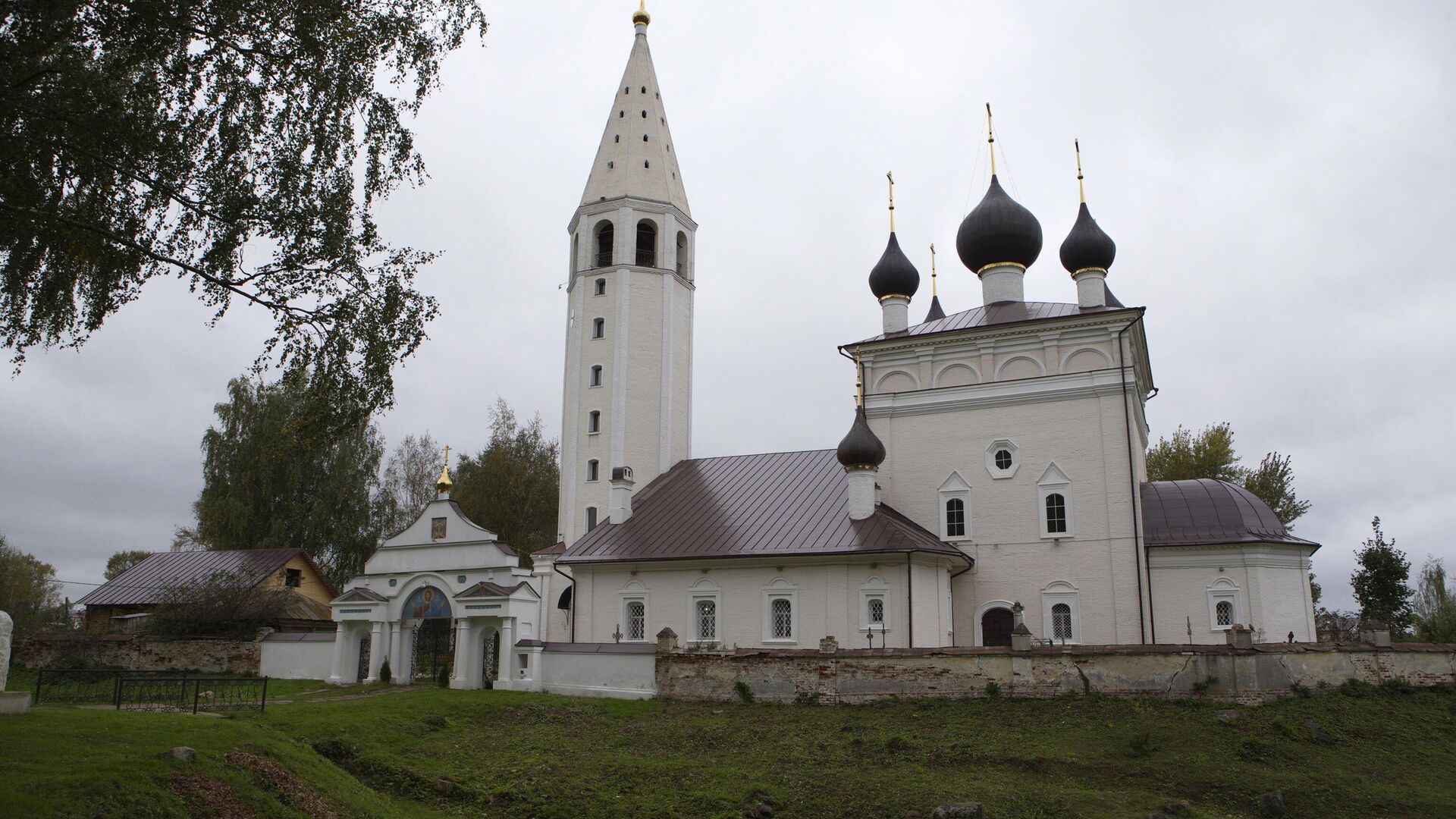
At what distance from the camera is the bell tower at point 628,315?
27.1m

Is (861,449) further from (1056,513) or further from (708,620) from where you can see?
(708,620)

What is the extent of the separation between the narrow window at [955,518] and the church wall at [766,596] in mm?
1130

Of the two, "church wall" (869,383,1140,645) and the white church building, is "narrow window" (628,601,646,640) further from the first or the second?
"church wall" (869,383,1140,645)

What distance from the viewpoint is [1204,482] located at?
22328 millimetres

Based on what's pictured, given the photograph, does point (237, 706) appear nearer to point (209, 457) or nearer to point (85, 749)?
point (85, 749)

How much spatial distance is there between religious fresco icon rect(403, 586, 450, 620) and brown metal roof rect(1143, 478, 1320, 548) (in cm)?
1509

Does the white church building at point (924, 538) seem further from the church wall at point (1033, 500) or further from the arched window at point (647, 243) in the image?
the arched window at point (647, 243)

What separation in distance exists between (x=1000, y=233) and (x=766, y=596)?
1078cm

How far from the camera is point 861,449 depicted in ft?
71.9

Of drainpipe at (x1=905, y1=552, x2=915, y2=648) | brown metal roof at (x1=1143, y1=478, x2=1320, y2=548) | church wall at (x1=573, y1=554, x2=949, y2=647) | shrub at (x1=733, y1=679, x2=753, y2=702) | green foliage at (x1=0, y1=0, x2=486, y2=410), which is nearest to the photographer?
green foliage at (x1=0, y1=0, x2=486, y2=410)

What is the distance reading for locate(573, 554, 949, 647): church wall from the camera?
20328 millimetres

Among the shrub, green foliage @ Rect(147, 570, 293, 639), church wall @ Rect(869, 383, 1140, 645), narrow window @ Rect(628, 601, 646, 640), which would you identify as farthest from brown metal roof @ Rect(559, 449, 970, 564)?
green foliage @ Rect(147, 570, 293, 639)

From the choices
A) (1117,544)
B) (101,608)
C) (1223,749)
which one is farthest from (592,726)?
(101,608)

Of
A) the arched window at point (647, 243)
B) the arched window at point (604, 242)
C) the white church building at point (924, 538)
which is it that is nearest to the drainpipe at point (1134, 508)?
the white church building at point (924, 538)
